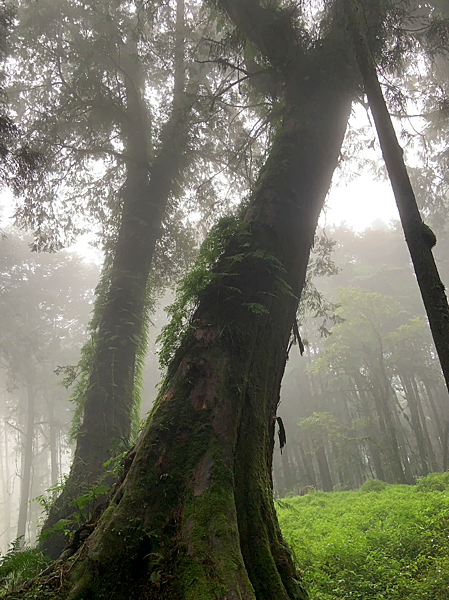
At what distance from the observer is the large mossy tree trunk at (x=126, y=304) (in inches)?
217

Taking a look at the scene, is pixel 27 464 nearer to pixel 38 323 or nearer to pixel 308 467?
pixel 38 323

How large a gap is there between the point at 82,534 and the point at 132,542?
0.61m

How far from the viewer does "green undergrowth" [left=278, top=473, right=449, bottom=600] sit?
4000 mm

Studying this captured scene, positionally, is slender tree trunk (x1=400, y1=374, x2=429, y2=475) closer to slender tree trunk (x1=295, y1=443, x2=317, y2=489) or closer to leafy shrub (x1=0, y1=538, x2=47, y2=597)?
slender tree trunk (x1=295, y1=443, x2=317, y2=489)

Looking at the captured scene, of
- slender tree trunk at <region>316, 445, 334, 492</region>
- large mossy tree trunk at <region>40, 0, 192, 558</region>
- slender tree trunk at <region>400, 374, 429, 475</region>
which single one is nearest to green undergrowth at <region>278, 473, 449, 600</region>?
large mossy tree trunk at <region>40, 0, 192, 558</region>

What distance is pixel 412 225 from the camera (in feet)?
9.54

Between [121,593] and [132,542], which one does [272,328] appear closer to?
[132,542]

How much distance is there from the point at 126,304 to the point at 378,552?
5.58m

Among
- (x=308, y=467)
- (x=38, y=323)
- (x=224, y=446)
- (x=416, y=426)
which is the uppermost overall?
(x=38, y=323)

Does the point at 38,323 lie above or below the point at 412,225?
above

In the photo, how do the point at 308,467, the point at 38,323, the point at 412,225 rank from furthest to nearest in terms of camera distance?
1. the point at 38,323
2. the point at 308,467
3. the point at 412,225

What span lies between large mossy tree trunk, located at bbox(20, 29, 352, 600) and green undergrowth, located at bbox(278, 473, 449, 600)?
101 centimetres

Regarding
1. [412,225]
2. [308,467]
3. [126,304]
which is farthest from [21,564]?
[308,467]

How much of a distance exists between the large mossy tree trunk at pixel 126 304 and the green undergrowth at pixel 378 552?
2.89m
